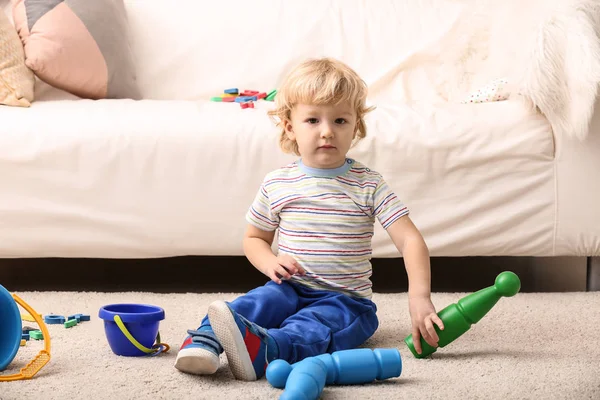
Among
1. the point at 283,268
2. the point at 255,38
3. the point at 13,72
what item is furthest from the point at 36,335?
the point at 255,38

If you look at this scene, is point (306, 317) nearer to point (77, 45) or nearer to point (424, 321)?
point (424, 321)

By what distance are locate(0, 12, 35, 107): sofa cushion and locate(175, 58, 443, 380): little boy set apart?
764mm

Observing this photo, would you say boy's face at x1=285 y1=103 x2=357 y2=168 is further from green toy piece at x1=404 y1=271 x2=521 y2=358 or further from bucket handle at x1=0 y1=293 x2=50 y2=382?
bucket handle at x1=0 y1=293 x2=50 y2=382

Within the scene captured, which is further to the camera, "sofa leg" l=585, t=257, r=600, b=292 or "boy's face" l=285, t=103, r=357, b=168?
"sofa leg" l=585, t=257, r=600, b=292

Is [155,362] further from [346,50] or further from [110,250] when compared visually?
[346,50]

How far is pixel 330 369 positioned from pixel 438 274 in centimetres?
107

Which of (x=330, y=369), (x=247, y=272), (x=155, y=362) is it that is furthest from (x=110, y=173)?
(x=330, y=369)

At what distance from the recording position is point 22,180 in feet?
5.63

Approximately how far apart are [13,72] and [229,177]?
61cm

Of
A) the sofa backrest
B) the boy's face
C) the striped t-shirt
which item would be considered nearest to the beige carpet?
the striped t-shirt

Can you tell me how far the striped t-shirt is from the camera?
51.2 inches

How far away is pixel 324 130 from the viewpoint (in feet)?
4.15

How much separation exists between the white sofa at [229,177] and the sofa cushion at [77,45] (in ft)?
0.79

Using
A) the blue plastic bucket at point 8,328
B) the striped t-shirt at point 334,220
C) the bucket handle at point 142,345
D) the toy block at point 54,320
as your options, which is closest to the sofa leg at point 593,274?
the striped t-shirt at point 334,220
